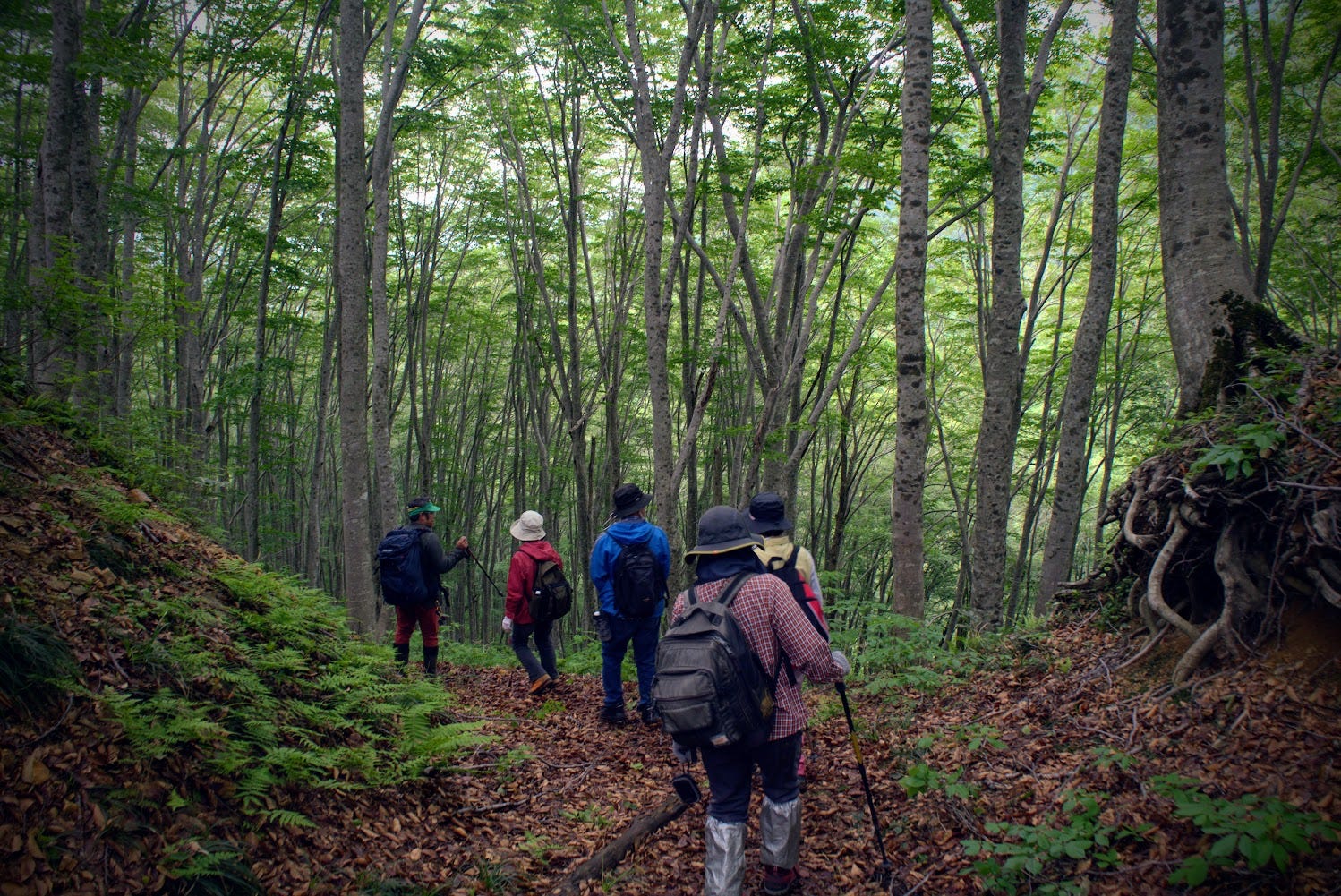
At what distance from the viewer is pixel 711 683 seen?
2840mm

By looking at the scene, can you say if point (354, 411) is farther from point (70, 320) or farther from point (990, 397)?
point (990, 397)

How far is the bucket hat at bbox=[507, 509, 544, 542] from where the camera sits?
6.08 m

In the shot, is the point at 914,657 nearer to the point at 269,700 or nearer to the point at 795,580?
the point at 795,580

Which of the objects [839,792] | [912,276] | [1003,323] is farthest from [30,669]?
[1003,323]

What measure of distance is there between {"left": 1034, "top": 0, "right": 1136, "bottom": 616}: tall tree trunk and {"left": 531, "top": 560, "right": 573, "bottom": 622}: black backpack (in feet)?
18.1

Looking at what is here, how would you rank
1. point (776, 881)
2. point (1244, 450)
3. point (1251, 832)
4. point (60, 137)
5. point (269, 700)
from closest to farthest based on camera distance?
point (1251, 832)
point (776, 881)
point (1244, 450)
point (269, 700)
point (60, 137)

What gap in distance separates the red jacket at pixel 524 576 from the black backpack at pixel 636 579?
0.85 metres

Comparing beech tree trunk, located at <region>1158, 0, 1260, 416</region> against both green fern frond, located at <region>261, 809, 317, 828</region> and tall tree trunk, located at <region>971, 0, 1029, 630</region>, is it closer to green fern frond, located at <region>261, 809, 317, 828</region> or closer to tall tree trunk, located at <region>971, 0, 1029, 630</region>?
A: tall tree trunk, located at <region>971, 0, 1029, 630</region>

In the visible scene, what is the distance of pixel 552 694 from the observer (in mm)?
6812

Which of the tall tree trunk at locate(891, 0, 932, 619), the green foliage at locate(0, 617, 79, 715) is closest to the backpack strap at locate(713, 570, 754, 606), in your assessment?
the green foliage at locate(0, 617, 79, 715)

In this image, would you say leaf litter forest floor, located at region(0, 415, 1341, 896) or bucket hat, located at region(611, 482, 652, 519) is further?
bucket hat, located at region(611, 482, 652, 519)

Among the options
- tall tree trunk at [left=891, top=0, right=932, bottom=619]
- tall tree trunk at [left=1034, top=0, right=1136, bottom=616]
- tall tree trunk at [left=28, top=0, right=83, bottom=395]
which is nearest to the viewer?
tall tree trunk at [left=891, top=0, right=932, bottom=619]

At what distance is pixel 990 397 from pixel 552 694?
558cm

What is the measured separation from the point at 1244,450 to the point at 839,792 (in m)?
3.04
